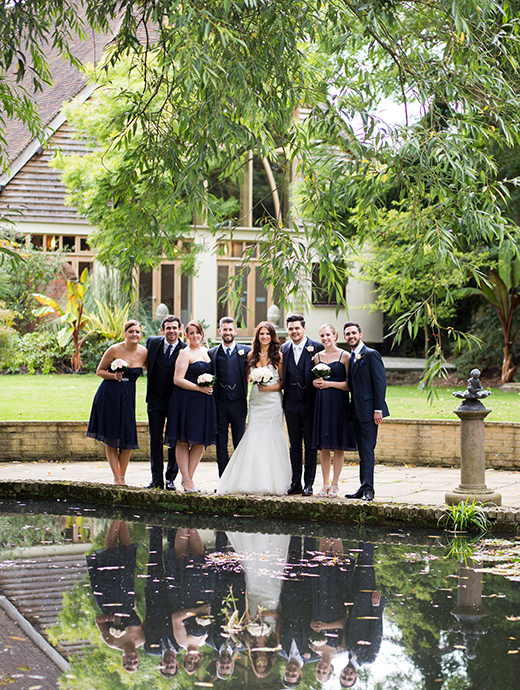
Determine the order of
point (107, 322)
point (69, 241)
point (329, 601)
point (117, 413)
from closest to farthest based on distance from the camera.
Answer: point (329, 601) → point (117, 413) → point (107, 322) → point (69, 241)

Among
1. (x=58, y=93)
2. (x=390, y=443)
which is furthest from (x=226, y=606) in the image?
(x=58, y=93)

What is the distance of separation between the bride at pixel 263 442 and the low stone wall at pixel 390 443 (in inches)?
115

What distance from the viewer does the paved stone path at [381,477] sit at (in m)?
→ 8.84

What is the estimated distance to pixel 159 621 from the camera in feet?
16.2

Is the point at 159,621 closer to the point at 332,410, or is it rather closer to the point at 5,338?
the point at 332,410

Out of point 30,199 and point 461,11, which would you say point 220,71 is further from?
point 30,199

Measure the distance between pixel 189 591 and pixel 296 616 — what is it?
34.4 inches

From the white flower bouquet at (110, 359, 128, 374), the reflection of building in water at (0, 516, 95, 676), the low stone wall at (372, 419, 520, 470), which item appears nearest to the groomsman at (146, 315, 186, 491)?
the white flower bouquet at (110, 359, 128, 374)

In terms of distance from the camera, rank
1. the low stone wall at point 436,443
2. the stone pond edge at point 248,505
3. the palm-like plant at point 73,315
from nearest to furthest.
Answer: the stone pond edge at point 248,505 → the low stone wall at point 436,443 → the palm-like plant at point 73,315

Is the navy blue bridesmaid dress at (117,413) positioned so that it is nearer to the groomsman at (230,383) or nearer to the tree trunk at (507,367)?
the groomsman at (230,383)

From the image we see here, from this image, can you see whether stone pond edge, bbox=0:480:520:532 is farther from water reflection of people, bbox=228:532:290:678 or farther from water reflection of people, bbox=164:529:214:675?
water reflection of people, bbox=164:529:214:675

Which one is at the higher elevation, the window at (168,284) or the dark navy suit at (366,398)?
the window at (168,284)

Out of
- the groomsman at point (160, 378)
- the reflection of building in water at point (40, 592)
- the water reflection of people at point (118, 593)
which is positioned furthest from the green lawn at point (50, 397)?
the water reflection of people at point (118, 593)

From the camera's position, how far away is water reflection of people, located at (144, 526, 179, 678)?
14.1ft
